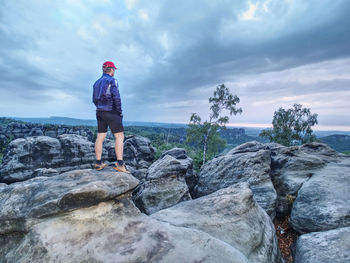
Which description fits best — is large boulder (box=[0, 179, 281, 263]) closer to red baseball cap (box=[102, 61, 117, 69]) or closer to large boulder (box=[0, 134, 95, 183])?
red baseball cap (box=[102, 61, 117, 69])

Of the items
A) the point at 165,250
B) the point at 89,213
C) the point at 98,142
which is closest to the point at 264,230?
the point at 165,250

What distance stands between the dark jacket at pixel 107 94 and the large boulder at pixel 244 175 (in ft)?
32.9

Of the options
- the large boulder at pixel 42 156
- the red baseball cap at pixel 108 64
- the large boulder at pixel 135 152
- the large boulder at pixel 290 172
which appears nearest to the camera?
the red baseball cap at pixel 108 64

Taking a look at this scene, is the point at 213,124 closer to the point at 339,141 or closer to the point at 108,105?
the point at 108,105

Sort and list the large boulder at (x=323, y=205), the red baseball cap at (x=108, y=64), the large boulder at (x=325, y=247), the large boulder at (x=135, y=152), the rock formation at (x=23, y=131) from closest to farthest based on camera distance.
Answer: the large boulder at (x=325, y=247) → the red baseball cap at (x=108, y=64) → the large boulder at (x=323, y=205) → the large boulder at (x=135, y=152) → the rock formation at (x=23, y=131)

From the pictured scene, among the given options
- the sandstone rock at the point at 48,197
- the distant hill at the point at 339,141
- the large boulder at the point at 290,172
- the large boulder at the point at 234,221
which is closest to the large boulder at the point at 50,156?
the large boulder at the point at 290,172

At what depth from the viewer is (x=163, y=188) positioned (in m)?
13.1

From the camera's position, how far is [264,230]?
6570 millimetres

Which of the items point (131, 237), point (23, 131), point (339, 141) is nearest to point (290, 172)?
point (131, 237)

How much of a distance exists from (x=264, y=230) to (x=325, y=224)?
369 cm

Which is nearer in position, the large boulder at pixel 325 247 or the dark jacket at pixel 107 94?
the large boulder at pixel 325 247

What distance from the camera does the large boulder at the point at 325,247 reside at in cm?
518

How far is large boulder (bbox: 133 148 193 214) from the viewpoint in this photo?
12.4 metres

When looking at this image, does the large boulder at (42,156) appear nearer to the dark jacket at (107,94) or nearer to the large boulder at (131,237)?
the dark jacket at (107,94)
